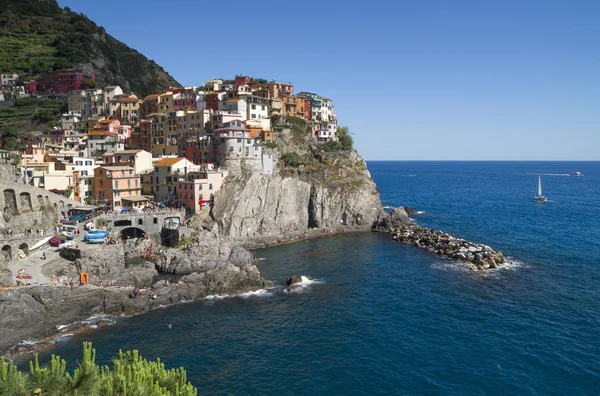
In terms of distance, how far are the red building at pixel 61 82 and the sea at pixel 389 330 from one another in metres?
92.1

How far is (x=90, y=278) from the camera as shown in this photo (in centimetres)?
4984

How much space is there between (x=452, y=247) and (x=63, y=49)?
137 m

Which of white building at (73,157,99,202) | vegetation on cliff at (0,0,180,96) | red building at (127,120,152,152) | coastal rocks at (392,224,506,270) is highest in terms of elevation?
vegetation on cliff at (0,0,180,96)

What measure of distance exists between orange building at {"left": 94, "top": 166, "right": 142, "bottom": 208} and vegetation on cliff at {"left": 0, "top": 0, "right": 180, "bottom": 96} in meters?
72.3

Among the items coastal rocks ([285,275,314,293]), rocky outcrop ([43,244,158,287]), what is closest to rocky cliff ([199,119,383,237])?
rocky outcrop ([43,244,158,287])

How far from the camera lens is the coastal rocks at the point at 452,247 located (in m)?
59.7

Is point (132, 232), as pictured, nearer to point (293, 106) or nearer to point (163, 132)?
point (163, 132)

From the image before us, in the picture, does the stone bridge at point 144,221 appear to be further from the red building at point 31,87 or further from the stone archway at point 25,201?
the red building at point 31,87

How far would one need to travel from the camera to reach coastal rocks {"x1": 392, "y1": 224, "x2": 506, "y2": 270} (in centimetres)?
5973

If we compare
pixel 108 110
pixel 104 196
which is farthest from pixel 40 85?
pixel 104 196

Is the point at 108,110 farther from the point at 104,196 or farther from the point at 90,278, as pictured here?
the point at 90,278

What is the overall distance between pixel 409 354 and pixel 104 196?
59.0 metres

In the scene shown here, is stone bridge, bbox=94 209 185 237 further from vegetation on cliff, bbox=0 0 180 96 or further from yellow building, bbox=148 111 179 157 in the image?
vegetation on cliff, bbox=0 0 180 96

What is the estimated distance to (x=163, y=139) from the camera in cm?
9325
